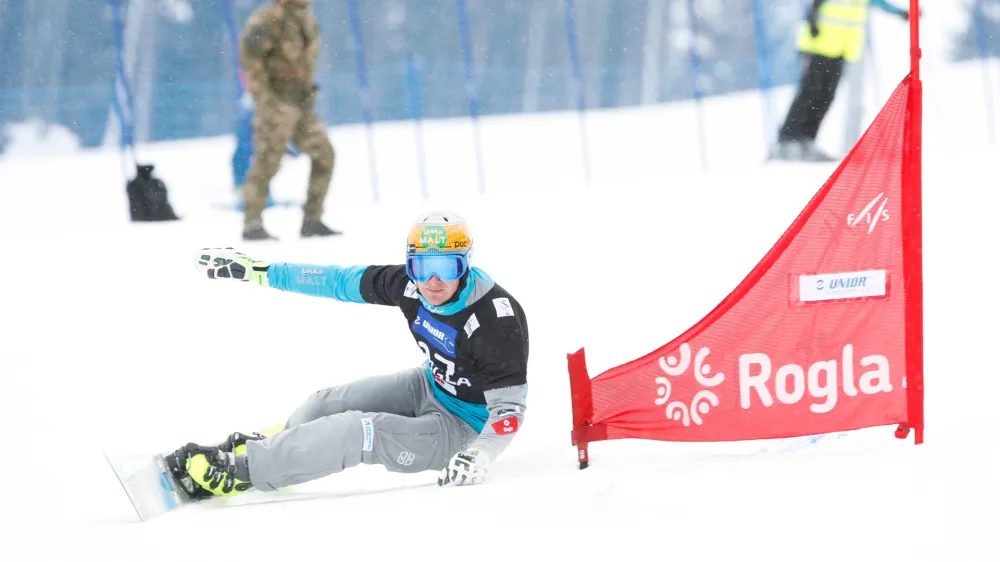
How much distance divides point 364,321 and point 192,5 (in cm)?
390

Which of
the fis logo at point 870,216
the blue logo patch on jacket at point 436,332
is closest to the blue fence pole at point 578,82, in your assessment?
the blue logo patch on jacket at point 436,332

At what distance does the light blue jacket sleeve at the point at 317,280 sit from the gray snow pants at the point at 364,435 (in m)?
0.37

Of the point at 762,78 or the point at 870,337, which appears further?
the point at 762,78

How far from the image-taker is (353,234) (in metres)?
8.62

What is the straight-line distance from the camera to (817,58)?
10.6 metres

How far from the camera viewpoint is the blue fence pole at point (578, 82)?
10.4 metres

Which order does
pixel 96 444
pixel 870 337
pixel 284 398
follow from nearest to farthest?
pixel 870 337
pixel 96 444
pixel 284 398

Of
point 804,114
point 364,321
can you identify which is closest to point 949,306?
point 364,321

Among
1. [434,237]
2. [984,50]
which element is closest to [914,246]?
[434,237]

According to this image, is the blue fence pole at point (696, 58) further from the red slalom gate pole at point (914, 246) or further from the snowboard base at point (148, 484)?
the snowboard base at point (148, 484)

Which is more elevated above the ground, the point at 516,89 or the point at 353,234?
the point at 516,89

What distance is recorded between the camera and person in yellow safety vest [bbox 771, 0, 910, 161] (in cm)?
1045

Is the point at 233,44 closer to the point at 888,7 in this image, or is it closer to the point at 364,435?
the point at 888,7

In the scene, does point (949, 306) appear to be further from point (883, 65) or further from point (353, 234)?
point (883, 65)
